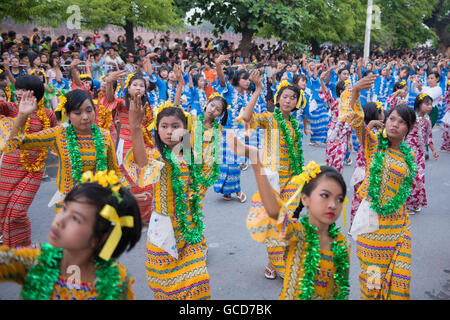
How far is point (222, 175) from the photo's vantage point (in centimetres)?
634

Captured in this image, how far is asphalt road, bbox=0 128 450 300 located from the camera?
3838mm

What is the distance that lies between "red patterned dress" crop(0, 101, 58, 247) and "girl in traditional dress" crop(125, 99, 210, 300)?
1841mm

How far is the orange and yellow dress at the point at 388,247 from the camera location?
9.95 feet

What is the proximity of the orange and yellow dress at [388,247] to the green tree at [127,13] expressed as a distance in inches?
487

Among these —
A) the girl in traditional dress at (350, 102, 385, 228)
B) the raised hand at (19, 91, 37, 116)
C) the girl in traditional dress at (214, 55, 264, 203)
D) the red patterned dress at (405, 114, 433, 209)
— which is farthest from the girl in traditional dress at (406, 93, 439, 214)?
the raised hand at (19, 91, 37, 116)

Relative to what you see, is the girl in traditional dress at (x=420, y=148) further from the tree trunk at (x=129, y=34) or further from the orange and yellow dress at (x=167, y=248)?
the tree trunk at (x=129, y=34)

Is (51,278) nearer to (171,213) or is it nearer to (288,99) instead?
(171,213)

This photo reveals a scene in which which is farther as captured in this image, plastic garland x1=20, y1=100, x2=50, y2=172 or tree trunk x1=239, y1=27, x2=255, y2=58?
tree trunk x1=239, y1=27, x2=255, y2=58

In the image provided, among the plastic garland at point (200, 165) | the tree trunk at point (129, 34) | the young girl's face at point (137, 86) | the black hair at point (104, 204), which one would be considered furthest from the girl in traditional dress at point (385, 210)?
the tree trunk at point (129, 34)

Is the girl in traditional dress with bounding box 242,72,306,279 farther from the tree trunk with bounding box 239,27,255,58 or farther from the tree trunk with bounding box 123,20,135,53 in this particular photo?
the tree trunk with bounding box 239,27,255,58

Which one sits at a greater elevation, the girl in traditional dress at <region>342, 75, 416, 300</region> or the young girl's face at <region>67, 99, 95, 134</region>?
the young girl's face at <region>67, 99, 95, 134</region>

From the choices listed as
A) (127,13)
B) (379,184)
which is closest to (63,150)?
(379,184)

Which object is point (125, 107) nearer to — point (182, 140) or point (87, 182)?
point (182, 140)

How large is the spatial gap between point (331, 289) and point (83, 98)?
2432 mm
